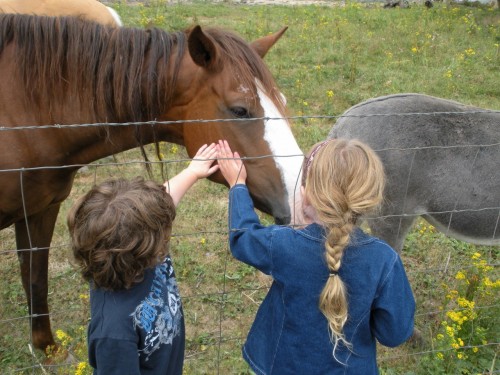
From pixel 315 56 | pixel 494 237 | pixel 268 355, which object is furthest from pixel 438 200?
pixel 315 56

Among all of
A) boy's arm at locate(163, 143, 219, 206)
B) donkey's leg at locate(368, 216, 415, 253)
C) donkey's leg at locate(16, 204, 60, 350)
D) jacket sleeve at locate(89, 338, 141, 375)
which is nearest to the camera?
jacket sleeve at locate(89, 338, 141, 375)

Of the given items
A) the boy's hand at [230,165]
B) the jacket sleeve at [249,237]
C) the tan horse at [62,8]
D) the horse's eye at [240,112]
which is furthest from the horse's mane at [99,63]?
the tan horse at [62,8]

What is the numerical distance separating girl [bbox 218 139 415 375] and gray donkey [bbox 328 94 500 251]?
1.50m

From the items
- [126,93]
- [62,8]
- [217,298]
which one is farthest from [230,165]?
[62,8]

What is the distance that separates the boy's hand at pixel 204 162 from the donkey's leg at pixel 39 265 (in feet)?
3.89

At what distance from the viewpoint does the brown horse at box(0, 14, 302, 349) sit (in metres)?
2.06

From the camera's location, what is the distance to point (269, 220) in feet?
14.1

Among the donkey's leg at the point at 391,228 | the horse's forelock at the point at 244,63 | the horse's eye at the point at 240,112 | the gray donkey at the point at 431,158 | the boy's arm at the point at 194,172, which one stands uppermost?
the horse's forelock at the point at 244,63

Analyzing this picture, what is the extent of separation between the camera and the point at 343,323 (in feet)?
4.80

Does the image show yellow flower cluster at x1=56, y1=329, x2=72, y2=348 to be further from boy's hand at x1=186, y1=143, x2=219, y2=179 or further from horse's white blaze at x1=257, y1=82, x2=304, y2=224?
horse's white blaze at x1=257, y1=82, x2=304, y2=224

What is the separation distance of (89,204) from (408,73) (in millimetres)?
7237

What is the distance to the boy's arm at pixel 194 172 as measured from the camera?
1.90m

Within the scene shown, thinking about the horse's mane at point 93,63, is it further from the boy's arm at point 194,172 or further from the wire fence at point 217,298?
the wire fence at point 217,298

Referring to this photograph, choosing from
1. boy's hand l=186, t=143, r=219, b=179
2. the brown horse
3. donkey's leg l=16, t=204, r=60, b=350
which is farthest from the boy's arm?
donkey's leg l=16, t=204, r=60, b=350
